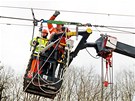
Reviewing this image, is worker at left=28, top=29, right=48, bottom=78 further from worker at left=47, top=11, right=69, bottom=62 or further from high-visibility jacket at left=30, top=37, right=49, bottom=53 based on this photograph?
worker at left=47, top=11, right=69, bottom=62

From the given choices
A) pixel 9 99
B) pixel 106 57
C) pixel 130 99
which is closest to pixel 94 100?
pixel 130 99

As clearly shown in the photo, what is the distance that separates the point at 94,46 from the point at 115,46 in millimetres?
593

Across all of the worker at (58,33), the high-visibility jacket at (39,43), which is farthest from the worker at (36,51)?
the worker at (58,33)

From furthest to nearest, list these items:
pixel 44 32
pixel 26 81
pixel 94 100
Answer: pixel 94 100
pixel 44 32
pixel 26 81

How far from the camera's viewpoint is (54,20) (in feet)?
28.8

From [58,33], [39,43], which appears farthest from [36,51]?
[58,33]

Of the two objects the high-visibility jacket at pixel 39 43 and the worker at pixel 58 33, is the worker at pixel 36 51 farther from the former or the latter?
the worker at pixel 58 33

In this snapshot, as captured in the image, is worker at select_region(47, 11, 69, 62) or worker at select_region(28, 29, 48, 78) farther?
worker at select_region(47, 11, 69, 62)

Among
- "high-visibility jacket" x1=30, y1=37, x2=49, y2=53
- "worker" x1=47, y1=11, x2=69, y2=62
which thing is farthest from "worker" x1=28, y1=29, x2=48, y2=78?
"worker" x1=47, y1=11, x2=69, y2=62

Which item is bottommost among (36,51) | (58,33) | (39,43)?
(36,51)

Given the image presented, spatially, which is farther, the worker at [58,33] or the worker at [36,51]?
the worker at [58,33]

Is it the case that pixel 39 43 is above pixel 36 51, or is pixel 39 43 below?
above

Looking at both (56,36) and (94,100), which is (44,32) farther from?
(94,100)

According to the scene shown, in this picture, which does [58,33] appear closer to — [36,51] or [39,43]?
[39,43]
